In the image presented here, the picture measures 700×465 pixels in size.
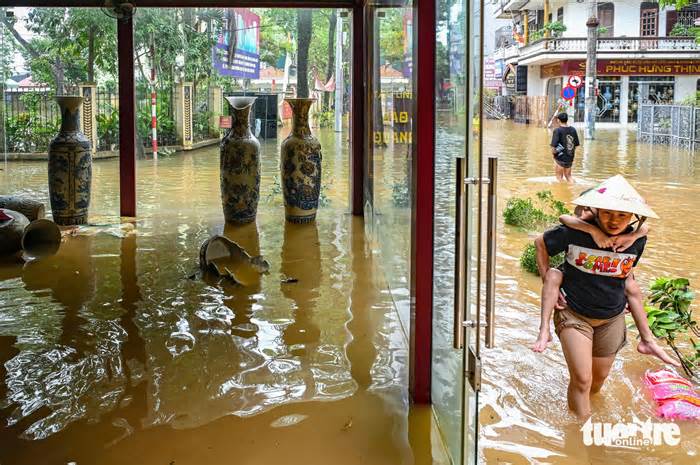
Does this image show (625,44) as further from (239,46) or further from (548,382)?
(548,382)

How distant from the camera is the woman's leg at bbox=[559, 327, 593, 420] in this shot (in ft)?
8.36

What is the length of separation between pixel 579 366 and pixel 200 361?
1504 millimetres

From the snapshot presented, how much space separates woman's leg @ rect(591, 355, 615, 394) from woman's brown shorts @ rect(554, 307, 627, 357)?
0.03 metres

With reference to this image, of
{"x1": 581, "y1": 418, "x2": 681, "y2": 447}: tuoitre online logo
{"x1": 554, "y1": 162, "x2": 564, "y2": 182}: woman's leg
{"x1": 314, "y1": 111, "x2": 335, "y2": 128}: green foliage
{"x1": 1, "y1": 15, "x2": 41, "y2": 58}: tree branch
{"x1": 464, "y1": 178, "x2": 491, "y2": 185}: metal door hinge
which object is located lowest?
{"x1": 581, "y1": 418, "x2": 681, "y2": 447}: tuoitre online logo

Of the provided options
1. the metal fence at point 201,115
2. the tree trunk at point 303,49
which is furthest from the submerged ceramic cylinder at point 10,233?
the metal fence at point 201,115

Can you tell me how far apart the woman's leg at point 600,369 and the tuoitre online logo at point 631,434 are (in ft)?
0.67

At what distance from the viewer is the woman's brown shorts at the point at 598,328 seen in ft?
8.54

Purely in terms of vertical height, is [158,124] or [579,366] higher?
[158,124]

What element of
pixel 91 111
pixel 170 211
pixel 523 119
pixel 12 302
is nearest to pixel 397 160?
pixel 12 302

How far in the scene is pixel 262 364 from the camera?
2.99 m

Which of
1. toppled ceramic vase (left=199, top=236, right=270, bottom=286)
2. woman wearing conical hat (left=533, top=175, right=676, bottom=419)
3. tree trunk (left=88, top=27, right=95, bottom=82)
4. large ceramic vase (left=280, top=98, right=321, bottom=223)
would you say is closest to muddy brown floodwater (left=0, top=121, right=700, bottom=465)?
toppled ceramic vase (left=199, top=236, right=270, bottom=286)

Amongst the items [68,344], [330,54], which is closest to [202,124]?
[330,54]

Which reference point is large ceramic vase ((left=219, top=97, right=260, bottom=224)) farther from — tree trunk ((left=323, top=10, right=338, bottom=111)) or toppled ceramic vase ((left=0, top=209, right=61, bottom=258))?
tree trunk ((left=323, top=10, right=338, bottom=111))

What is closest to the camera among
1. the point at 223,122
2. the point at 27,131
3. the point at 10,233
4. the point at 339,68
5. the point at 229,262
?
the point at 229,262
